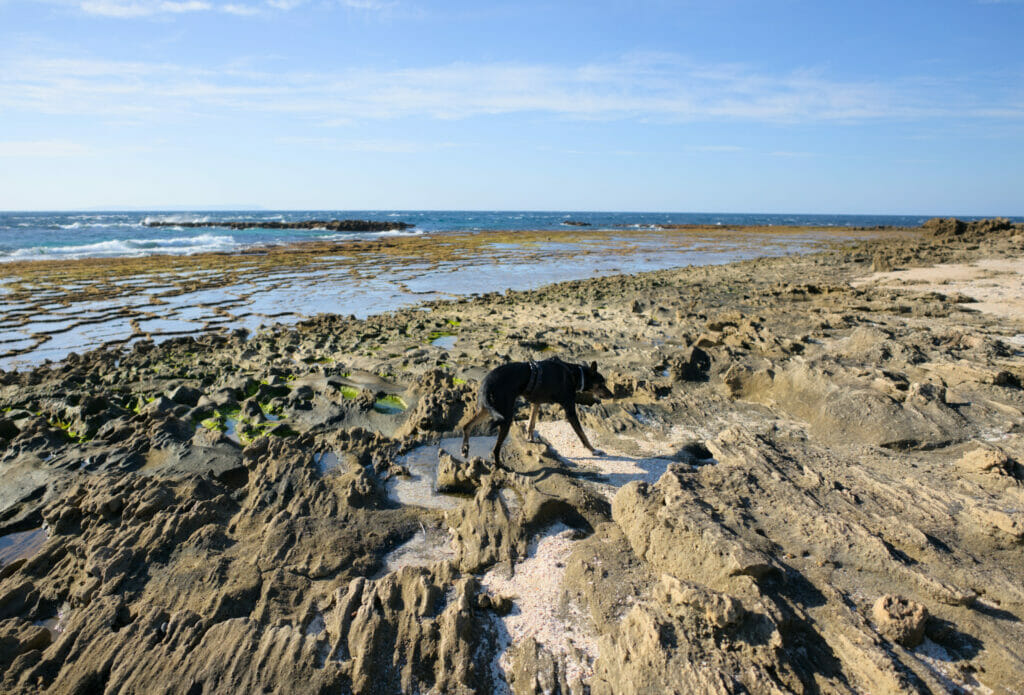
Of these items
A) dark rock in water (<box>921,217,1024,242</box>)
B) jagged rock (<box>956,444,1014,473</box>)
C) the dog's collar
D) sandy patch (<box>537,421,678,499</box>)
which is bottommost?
sandy patch (<box>537,421,678,499</box>)

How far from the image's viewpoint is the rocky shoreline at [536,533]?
9.96 feet

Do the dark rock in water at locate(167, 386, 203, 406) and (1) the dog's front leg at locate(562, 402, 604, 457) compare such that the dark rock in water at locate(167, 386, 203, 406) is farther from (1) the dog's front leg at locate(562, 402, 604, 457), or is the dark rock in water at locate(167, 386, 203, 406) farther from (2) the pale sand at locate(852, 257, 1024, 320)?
(2) the pale sand at locate(852, 257, 1024, 320)

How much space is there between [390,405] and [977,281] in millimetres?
18812

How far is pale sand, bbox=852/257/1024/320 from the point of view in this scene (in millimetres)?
12758

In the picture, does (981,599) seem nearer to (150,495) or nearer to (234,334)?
(150,495)

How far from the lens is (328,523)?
4.58 metres

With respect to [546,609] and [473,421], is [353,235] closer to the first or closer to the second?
[473,421]

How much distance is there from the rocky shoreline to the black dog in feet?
1.56

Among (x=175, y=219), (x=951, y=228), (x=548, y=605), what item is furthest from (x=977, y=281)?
(x=175, y=219)

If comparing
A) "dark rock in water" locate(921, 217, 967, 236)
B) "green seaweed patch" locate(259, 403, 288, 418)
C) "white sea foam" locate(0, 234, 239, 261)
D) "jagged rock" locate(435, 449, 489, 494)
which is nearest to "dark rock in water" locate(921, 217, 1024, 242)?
"dark rock in water" locate(921, 217, 967, 236)

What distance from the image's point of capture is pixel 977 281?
16125 mm

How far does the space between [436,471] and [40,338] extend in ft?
38.2

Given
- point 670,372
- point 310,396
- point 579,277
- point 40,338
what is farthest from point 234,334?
point 579,277

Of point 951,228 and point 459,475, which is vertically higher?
point 951,228
